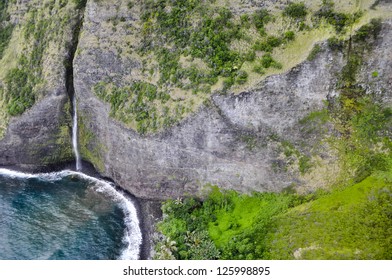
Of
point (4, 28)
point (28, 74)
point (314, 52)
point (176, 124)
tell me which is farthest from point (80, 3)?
point (314, 52)

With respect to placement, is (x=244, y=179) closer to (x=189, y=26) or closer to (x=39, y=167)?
(x=189, y=26)

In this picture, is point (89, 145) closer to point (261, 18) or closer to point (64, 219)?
point (64, 219)

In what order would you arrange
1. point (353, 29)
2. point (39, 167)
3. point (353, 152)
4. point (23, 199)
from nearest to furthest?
point (353, 29)
point (353, 152)
point (23, 199)
point (39, 167)

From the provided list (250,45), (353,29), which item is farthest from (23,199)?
(353,29)

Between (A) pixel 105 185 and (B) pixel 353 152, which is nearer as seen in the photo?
(B) pixel 353 152

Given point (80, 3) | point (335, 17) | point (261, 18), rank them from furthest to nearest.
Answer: point (80, 3) → point (261, 18) → point (335, 17)

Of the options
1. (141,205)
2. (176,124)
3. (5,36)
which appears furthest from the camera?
(5,36)
